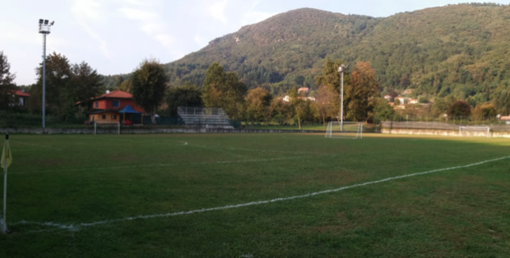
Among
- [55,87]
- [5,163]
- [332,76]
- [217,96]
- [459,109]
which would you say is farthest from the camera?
[459,109]

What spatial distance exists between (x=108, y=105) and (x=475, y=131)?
177ft

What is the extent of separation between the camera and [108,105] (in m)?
59.8

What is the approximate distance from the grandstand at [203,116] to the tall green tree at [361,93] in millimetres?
23105

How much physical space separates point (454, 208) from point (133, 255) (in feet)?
17.6

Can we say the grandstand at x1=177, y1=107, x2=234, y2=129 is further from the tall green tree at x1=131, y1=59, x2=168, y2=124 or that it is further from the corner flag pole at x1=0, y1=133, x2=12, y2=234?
the corner flag pole at x1=0, y1=133, x2=12, y2=234

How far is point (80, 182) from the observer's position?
842 cm

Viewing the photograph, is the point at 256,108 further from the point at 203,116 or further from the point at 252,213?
the point at 252,213

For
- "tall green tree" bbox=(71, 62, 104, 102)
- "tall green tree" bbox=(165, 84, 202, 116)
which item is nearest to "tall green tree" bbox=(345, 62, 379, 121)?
"tall green tree" bbox=(165, 84, 202, 116)

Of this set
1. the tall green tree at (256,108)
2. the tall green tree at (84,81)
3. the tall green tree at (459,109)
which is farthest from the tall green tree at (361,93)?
the tall green tree at (84,81)

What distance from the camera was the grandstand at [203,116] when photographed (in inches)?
2130

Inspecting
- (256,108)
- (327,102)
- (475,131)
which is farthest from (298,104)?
(475,131)

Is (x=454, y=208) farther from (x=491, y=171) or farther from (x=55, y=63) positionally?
(x=55, y=63)

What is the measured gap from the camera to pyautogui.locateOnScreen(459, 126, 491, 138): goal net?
45.3 m

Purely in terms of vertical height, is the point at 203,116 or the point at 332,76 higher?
the point at 332,76
